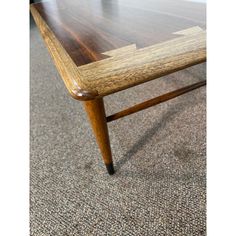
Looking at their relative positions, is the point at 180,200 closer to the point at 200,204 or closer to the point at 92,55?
the point at 200,204

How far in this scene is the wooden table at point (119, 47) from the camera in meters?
0.43

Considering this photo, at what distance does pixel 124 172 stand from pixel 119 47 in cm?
33

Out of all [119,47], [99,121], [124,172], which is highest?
[119,47]

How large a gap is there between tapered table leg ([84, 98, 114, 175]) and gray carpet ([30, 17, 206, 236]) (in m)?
0.10

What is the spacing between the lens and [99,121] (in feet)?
1.70

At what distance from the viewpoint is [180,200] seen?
568 mm

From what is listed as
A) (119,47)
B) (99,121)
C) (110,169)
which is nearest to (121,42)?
(119,47)

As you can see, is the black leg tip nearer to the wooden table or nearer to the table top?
the wooden table

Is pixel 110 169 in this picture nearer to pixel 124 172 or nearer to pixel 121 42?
pixel 124 172

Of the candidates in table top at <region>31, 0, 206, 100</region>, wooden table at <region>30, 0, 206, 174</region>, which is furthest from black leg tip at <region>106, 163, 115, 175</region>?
table top at <region>31, 0, 206, 100</region>

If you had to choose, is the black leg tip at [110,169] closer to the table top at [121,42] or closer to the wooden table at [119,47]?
the wooden table at [119,47]

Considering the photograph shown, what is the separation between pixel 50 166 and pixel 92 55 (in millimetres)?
377

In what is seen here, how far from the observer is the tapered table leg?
49cm
